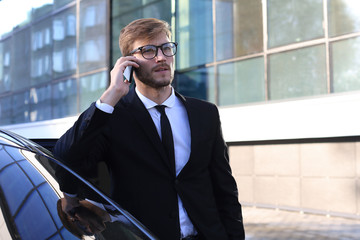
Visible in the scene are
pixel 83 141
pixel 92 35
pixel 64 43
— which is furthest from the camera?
pixel 64 43

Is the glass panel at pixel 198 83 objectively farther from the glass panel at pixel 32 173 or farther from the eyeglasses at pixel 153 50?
the glass panel at pixel 32 173

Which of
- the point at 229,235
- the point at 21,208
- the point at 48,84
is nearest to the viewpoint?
the point at 21,208

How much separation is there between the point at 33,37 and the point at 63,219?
629 inches

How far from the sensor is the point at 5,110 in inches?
711

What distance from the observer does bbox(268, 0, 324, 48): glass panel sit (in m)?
9.37

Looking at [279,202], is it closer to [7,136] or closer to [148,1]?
[148,1]

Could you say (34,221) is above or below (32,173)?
below

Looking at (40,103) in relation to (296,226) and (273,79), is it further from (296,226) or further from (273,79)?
(296,226)

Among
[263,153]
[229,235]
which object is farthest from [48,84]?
[229,235]

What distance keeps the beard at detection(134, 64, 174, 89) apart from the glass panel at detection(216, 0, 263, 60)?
8390 mm

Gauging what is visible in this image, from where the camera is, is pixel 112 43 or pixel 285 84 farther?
pixel 112 43

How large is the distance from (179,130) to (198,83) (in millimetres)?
9164

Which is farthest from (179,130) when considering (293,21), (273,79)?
(293,21)

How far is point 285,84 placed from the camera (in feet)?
32.1
